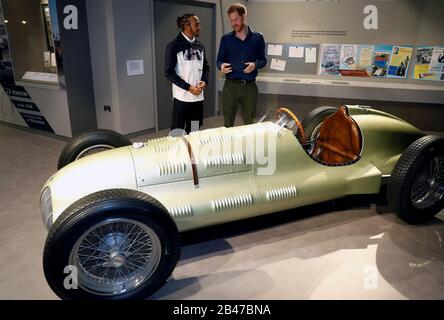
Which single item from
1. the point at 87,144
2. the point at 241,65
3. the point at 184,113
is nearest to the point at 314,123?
the point at 241,65

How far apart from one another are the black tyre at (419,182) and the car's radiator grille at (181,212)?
1697 mm

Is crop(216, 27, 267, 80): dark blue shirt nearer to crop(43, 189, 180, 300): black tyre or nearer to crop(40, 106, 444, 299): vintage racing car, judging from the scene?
crop(40, 106, 444, 299): vintage racing car

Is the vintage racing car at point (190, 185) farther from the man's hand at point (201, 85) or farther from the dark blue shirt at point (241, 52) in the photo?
the dark blue shirt at point (241, 52)

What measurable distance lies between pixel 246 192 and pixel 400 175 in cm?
131

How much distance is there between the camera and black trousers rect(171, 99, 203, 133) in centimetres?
399

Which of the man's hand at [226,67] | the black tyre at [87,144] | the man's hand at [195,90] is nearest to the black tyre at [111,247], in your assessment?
the black tyre at [87,144]

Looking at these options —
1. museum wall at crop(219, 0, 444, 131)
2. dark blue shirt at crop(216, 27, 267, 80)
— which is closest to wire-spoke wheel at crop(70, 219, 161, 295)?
dark blue shirt at crop(216, 27, 267, 80)

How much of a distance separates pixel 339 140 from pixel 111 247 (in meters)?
2.17

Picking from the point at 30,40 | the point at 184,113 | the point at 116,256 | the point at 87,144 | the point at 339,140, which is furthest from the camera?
the point at 30,40

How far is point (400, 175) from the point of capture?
2809 mm

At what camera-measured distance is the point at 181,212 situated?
2.28 metres

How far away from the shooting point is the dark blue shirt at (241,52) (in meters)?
4.13

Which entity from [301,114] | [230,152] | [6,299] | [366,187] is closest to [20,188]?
[6,299]

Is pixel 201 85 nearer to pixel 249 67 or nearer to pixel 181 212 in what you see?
pixel 249 67
